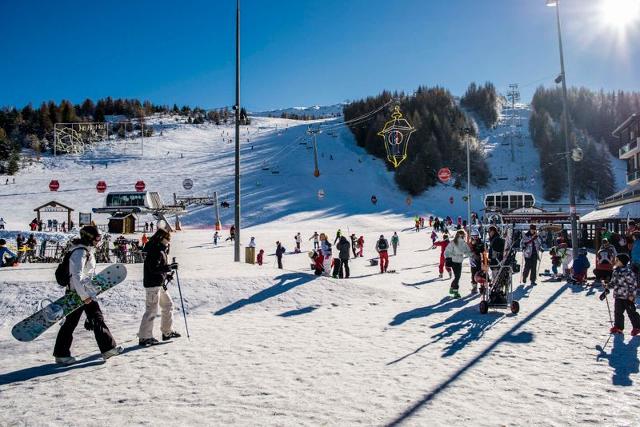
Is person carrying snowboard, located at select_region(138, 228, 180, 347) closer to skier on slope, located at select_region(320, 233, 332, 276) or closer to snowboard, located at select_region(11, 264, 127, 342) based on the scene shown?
snowboard, located at select_region(11, 264, 127, 342)

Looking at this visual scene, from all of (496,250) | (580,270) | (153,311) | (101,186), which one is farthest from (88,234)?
(101,186)

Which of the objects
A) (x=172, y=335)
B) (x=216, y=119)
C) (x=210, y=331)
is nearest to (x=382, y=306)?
(x=210, y=331)

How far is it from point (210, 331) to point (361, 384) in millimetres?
3471

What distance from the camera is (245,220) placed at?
4784 cm

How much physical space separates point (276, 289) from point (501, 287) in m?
4.91

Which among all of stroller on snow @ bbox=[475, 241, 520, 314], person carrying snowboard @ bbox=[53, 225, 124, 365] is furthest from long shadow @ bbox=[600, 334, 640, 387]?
person carrying snowboard @ bbox=[53, 225, 124, 365]

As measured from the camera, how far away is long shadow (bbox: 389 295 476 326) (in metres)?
8.73

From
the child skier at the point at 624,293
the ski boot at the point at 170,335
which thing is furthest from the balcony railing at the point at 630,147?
the ski boot at the point at 170,335

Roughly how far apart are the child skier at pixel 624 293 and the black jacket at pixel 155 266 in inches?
283

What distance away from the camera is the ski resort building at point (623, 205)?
22.4 m

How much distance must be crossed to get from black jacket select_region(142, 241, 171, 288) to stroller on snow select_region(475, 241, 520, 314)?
622 cm

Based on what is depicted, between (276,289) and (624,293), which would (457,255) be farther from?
(276,289)

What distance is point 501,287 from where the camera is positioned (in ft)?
30.4

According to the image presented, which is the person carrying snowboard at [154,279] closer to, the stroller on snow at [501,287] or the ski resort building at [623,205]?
the stroller on snow at [501,287]
